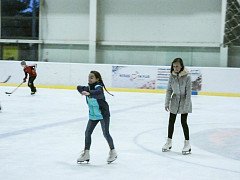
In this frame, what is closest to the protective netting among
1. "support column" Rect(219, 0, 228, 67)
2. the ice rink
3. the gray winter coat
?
"support column" Rect(219, 0, 228, 67)

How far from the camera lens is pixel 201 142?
6.78m

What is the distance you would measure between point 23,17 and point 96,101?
19154 mm

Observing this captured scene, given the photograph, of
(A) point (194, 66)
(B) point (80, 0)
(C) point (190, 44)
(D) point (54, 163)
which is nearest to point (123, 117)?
(D) point (54, 163)

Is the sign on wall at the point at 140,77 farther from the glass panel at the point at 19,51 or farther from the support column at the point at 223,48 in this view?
the glass panel at the point at 19,51

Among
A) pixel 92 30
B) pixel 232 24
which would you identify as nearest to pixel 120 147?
pixel 232 24

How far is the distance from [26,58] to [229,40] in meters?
9.50

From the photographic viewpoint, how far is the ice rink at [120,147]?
4.62 metres

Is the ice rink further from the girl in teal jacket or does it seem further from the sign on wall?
the sign on wall

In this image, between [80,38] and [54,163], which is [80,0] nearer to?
[80,38]

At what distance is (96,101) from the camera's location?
15.8 feet

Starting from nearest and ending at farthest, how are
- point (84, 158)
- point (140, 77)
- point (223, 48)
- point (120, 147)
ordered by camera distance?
point (84, 158)
point (120, 147)
point (140, 77)
point (223, 48)

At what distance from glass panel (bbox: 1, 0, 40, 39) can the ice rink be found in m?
12.9

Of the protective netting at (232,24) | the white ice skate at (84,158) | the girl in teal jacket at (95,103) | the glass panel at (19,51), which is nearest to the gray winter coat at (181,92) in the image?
the girl in teal jacket at (95,103)

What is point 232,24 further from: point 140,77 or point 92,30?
point 92,30
